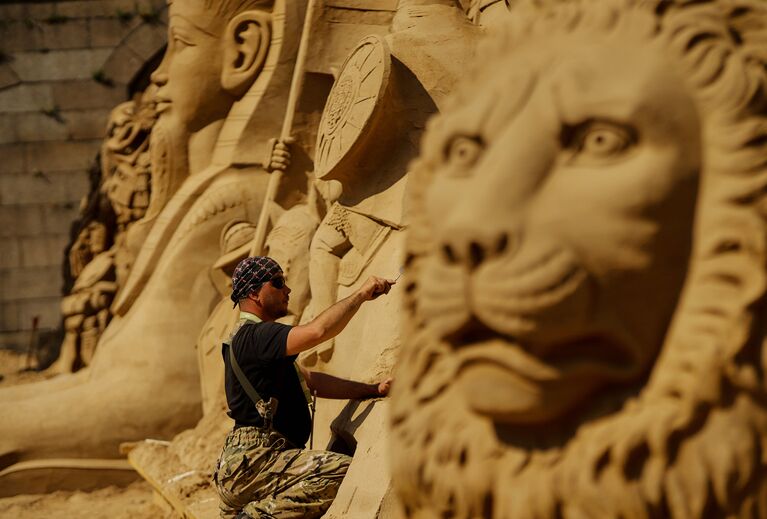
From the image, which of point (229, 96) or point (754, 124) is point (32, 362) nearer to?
point (229, 96)

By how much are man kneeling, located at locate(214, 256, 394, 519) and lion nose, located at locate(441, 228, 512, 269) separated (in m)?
1.70

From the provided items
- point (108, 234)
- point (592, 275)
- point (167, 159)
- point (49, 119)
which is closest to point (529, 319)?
point (592, 275)

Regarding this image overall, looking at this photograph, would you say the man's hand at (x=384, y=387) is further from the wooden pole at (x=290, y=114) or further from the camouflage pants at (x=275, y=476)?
the wooden pole at (x=290, y=114)

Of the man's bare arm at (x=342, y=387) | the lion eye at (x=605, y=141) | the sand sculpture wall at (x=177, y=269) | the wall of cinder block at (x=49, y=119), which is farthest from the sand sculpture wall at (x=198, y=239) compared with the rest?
the lion eye at (x=605, y=141)

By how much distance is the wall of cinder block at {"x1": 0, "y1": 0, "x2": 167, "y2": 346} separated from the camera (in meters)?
10.2

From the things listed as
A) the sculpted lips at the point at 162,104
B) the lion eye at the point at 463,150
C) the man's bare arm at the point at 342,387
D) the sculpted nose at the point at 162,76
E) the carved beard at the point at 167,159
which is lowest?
the man's bare arm at the point at 342,387

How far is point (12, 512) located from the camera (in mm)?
6402

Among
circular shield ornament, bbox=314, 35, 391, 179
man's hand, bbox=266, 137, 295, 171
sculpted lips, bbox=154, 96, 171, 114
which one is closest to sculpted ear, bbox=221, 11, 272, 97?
sculpted lips, bbox=154, 96, 171, 114

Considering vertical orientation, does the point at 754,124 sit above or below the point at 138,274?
above

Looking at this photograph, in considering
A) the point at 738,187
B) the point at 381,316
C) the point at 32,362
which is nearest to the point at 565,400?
the point at 738,187

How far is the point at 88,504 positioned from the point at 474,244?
529cm

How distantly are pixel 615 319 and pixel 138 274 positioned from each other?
5598 millimetres

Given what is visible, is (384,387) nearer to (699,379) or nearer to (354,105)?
(354,105)

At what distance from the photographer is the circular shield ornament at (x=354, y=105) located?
4238mm
